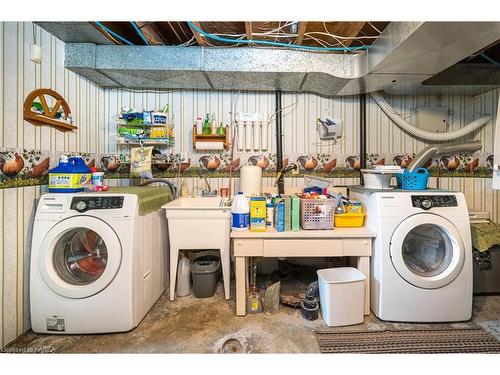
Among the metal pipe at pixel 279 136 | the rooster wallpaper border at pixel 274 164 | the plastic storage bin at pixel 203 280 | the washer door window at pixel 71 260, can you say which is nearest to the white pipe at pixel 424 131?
the rooster wallpaper border at pixel 274 164

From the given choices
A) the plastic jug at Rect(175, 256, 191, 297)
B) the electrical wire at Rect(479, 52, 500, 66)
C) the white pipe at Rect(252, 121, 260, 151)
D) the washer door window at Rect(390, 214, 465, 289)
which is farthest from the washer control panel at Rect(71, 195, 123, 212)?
the electrical wire at Rect(479, 52, 500, 66)

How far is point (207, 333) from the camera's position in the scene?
1604 mm

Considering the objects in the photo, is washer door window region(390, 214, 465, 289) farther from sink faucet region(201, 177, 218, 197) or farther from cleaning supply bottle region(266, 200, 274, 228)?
sink faucet region(201, 177, 218, 197)

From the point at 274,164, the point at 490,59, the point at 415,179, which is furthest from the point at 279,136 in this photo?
the point at 490,59

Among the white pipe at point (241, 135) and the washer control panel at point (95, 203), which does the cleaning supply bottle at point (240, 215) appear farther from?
the white pipe at point (241, 135)

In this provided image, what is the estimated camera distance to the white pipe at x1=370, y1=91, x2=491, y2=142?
252 centimetres

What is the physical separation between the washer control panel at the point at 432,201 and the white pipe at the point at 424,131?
109 cm

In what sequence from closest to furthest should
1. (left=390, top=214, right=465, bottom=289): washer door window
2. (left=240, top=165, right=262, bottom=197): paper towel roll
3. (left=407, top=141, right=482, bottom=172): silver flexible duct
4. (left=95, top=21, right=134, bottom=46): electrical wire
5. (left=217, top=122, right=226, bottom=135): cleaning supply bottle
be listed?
1. (left=390, top=214, right=465, bottom=289): washer door window
2. (left=95, top=21, right=134, bottom=46): electrical wire
3. (left=407, top=141, right=482, bottom=172): silver flexible duct
4. (left=240, top=165, right=262, bottom=197): paper towel roll
5. (left=217, top=122, right=226, bottom=135): cleaning supply bottle

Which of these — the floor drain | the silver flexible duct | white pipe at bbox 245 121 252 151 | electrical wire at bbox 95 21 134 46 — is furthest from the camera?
white pipe at bbox 245 121 252 151

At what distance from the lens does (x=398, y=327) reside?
1.67m

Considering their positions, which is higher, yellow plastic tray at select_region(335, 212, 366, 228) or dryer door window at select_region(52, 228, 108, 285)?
yellow plastic tray at select_region(335, 212, 366, 228)

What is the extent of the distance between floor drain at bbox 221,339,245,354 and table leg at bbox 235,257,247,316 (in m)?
0.26

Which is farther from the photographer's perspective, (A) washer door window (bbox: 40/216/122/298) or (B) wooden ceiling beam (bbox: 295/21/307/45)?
(B) wooden ceiling beam (bbox: 295/21/307/45)

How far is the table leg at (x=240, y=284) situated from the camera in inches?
68.9
